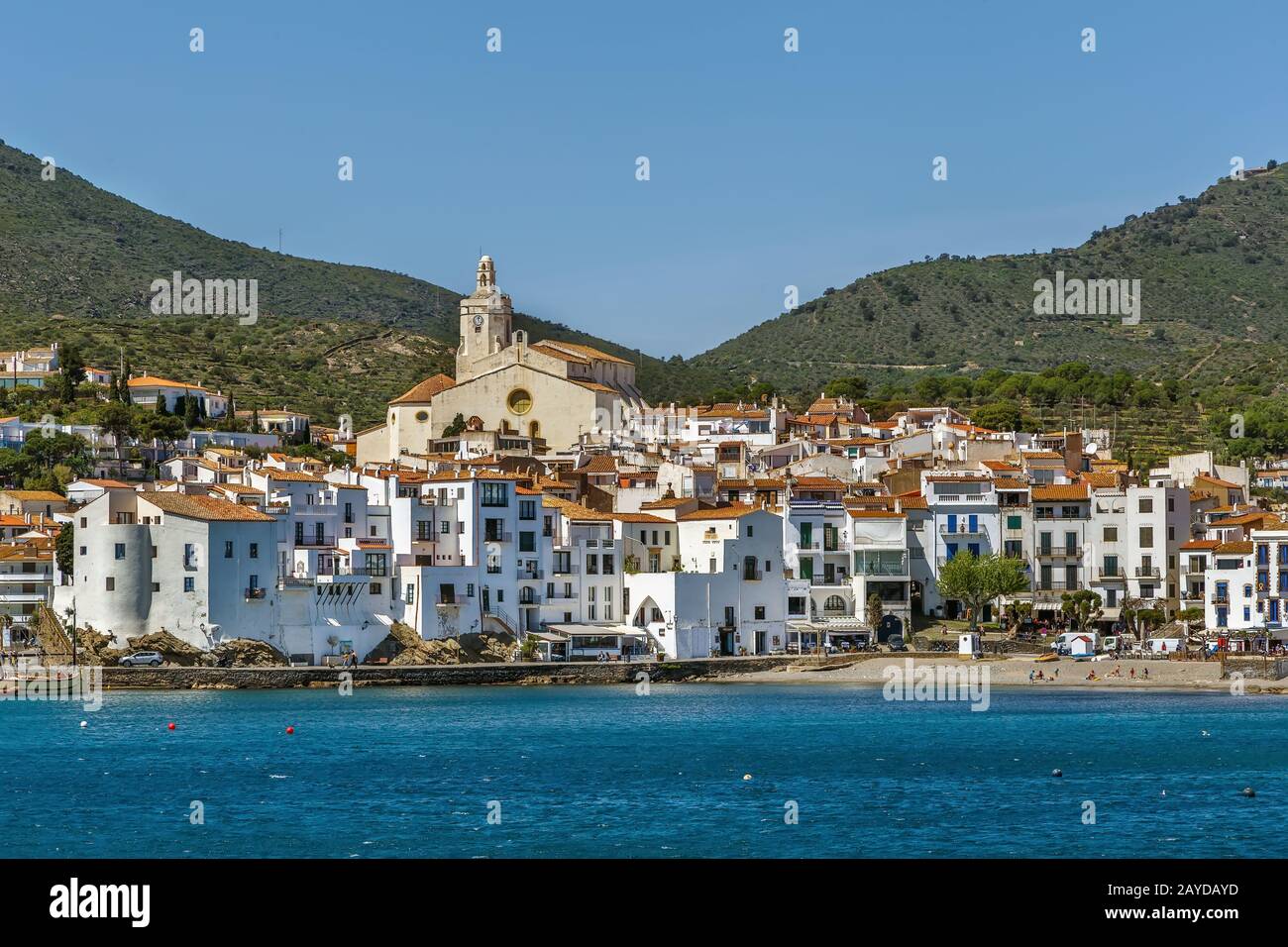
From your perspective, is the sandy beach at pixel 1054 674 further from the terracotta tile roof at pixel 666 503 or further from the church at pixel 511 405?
the church at pixel 511 405

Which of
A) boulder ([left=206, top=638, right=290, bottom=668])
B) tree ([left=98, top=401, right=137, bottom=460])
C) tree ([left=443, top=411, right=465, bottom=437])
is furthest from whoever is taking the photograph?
tree ([left=443, top=411, right=465, bottom=437])

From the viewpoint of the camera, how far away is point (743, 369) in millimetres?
155125

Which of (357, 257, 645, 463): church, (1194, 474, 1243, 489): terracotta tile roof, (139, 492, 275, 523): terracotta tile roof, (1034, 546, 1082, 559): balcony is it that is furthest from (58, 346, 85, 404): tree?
(1194, 474, 1243, 489): terracotta tile roof

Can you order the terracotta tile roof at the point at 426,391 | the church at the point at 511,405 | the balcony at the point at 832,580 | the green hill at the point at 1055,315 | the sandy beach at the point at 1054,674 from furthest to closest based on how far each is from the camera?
1. the green hill at the point at 1055,315
2. the terracotta tile roof at the point at 426,391
3. the church at the point at 511,405
4. the balcony at the point at 832,580
5. the sandy beach at the point at 1054,674

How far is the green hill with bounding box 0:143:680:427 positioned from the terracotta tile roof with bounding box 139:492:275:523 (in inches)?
2112

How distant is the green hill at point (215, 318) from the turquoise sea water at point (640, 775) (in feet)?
214

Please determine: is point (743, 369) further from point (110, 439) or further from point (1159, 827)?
point (1159, 827)

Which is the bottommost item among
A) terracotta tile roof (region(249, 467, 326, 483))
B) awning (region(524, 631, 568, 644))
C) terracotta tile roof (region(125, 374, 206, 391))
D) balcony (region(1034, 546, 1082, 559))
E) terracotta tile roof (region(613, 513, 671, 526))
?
awning (region(524, 631, 568, 644))

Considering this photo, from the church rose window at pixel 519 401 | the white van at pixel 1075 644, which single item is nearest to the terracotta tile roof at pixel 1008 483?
the white van at pixel 1075 644

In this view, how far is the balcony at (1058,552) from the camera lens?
2744 inches

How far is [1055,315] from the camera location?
16488cm

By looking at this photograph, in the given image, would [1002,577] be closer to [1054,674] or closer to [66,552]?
[1054,674]

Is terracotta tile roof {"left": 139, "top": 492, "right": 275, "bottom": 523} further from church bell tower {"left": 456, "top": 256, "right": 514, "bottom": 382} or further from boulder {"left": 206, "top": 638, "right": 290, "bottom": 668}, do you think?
church bell tower {"left": 456, "top": 256, "right": 514, "bottom": 382}

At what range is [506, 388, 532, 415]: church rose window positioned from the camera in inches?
3821
